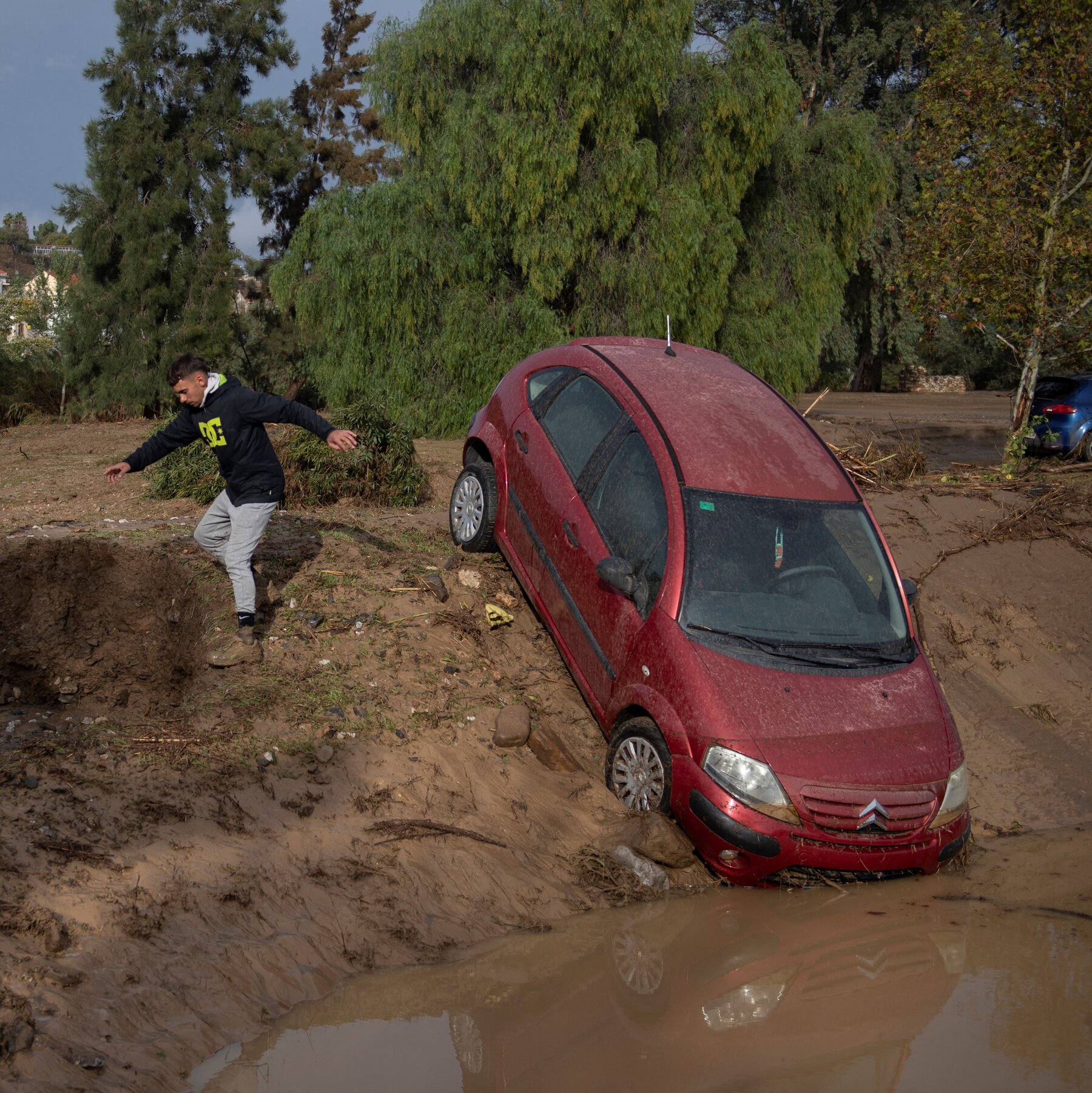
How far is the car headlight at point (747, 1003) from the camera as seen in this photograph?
4.19 m

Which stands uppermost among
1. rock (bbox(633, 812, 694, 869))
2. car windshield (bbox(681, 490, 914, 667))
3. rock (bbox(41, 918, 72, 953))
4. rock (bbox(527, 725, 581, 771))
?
car windshield (bbox(681, 490, 914, 667))

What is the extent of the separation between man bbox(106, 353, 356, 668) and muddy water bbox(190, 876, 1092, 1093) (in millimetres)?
2806

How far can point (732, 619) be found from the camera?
18.6 feet

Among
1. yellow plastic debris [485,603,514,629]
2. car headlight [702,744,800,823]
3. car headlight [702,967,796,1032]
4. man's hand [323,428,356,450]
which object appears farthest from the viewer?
yellow plastic debris [485,603,514,629]

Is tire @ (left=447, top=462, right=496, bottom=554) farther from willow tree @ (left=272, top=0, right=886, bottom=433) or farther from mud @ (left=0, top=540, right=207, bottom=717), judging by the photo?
willow tree @ (left=272, top=0, right=886, bottom=433)

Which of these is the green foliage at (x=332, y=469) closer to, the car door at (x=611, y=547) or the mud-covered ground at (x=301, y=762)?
the mud-covered ground at (x=301, y=762)

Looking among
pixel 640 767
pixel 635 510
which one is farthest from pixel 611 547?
pixel 640 767

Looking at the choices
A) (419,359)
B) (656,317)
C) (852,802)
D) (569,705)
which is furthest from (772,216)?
(852,802)

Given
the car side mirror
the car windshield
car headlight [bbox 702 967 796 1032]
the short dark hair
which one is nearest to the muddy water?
car headlight [bbox 702 967 796 1032]

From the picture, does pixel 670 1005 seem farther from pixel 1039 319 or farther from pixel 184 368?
pixel 1039 319

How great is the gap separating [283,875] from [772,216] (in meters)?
17.8

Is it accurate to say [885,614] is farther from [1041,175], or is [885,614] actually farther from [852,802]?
[1041,175]

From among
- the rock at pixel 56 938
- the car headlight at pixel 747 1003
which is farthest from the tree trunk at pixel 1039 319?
the rock at pixel 56 938

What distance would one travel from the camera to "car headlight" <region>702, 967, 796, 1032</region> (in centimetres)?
419
